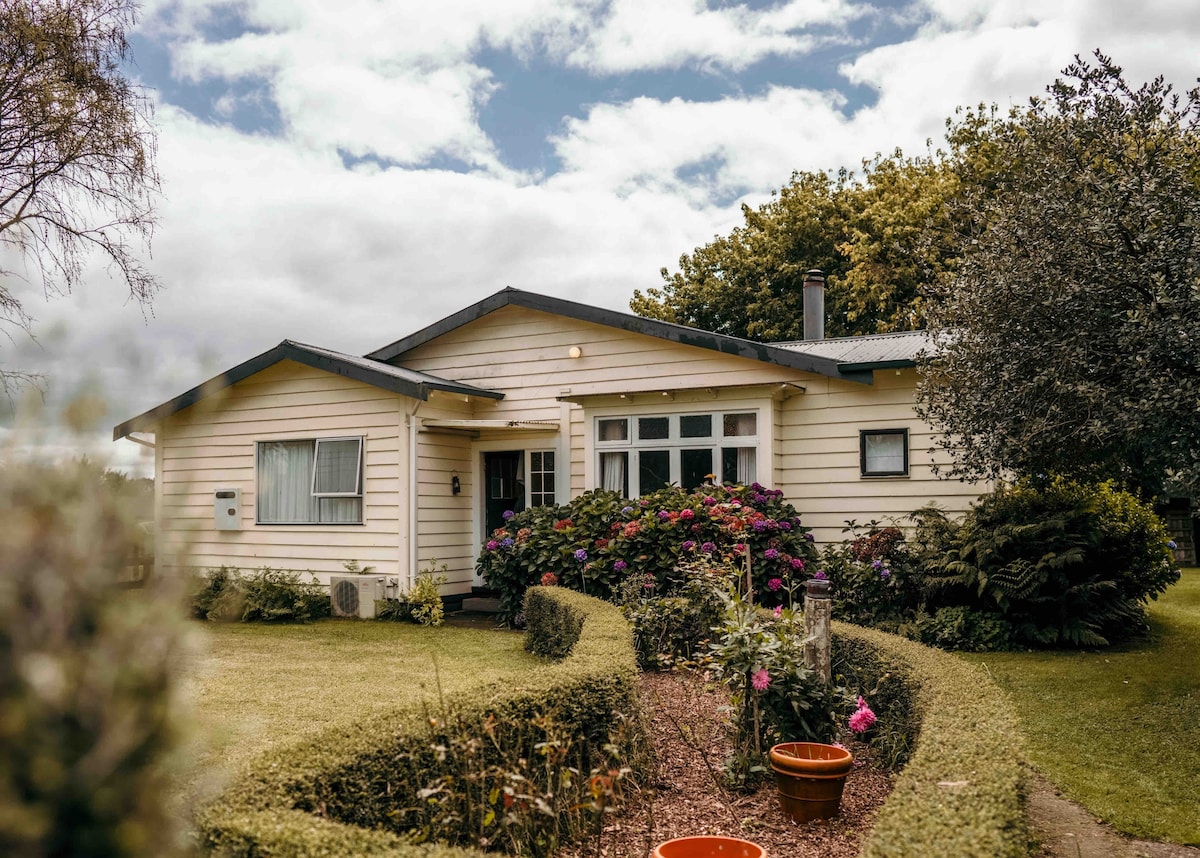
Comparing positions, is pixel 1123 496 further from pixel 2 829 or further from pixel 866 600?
pixel 2 829

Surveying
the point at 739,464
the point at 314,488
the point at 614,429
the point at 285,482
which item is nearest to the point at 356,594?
the point at 314,488

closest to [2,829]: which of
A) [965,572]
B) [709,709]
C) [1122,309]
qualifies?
[709,709]

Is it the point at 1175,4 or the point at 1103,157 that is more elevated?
the point at 1175,4

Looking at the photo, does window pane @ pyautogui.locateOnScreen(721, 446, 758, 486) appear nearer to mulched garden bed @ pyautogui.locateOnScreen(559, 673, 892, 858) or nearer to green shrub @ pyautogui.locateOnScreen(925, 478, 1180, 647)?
green shrub @ pyautogui.locateOnScreen(925, 478, 1180, 647)

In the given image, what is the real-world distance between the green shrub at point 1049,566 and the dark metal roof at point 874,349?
→ 1895 mm

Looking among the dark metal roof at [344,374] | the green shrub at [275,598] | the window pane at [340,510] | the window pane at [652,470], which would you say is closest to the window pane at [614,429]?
the window pane at [652,470]

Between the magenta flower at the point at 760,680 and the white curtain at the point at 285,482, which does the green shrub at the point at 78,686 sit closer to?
the magenta flower at the point at 760,680

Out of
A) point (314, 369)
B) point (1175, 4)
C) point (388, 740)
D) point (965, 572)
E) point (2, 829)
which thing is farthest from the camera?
point (314, 369)

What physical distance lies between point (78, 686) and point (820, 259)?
27778 mm

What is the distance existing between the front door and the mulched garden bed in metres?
7.36

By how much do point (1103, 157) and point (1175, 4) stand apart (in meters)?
4.87

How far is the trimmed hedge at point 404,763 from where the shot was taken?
2711 mm

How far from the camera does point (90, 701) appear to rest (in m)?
1.49

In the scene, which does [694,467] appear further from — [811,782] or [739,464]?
[811,782]
